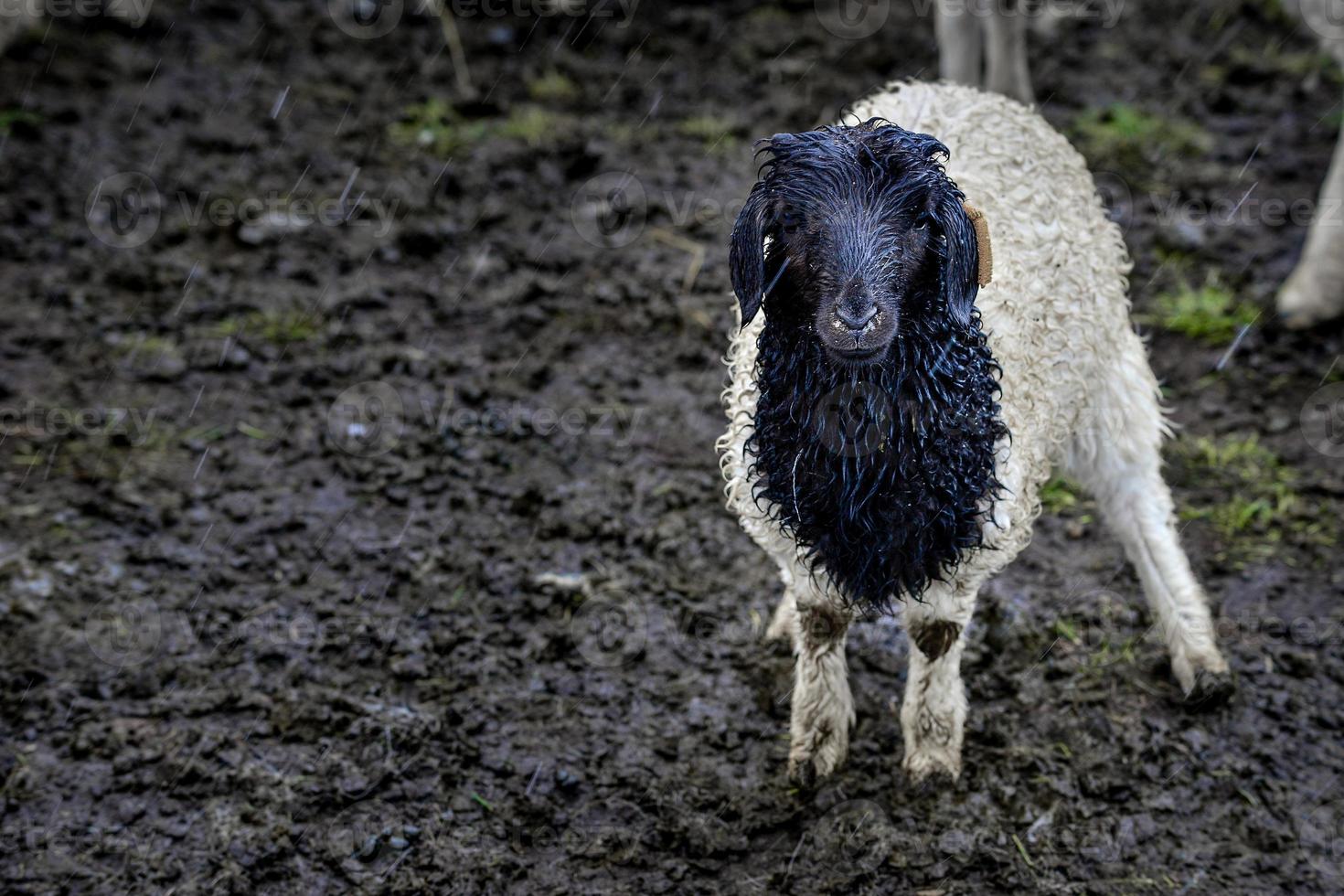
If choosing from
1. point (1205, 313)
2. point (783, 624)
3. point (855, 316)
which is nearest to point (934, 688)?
point (783, 624)

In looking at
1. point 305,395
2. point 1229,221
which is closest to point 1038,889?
point 305,395

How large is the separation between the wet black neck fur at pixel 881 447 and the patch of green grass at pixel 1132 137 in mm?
4120

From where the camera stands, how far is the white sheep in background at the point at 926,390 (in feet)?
9.35

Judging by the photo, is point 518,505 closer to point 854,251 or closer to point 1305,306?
point 854,251

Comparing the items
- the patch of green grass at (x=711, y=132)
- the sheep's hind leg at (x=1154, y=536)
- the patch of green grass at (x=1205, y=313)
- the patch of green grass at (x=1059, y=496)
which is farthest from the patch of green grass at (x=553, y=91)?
the sheep's hind leg at (x=1154, y=536)

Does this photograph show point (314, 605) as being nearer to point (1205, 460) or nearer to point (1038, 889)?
point (1038, 889)

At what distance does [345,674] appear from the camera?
14.4 feet

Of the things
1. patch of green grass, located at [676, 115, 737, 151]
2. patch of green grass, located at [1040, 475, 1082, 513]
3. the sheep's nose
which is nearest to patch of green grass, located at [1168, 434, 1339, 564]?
patch of green grass, located at [1040, 475, 1082, 513]

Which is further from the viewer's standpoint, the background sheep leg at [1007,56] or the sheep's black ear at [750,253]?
the background sheep leg at [1007,56]

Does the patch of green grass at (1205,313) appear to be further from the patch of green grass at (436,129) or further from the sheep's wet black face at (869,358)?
the patch of green grass at (436,129)

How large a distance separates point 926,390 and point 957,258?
35 centimetres

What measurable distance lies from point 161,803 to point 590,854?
140 centimetres

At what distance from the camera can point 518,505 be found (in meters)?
5.11

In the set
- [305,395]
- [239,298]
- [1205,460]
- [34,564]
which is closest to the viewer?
[34,564]
